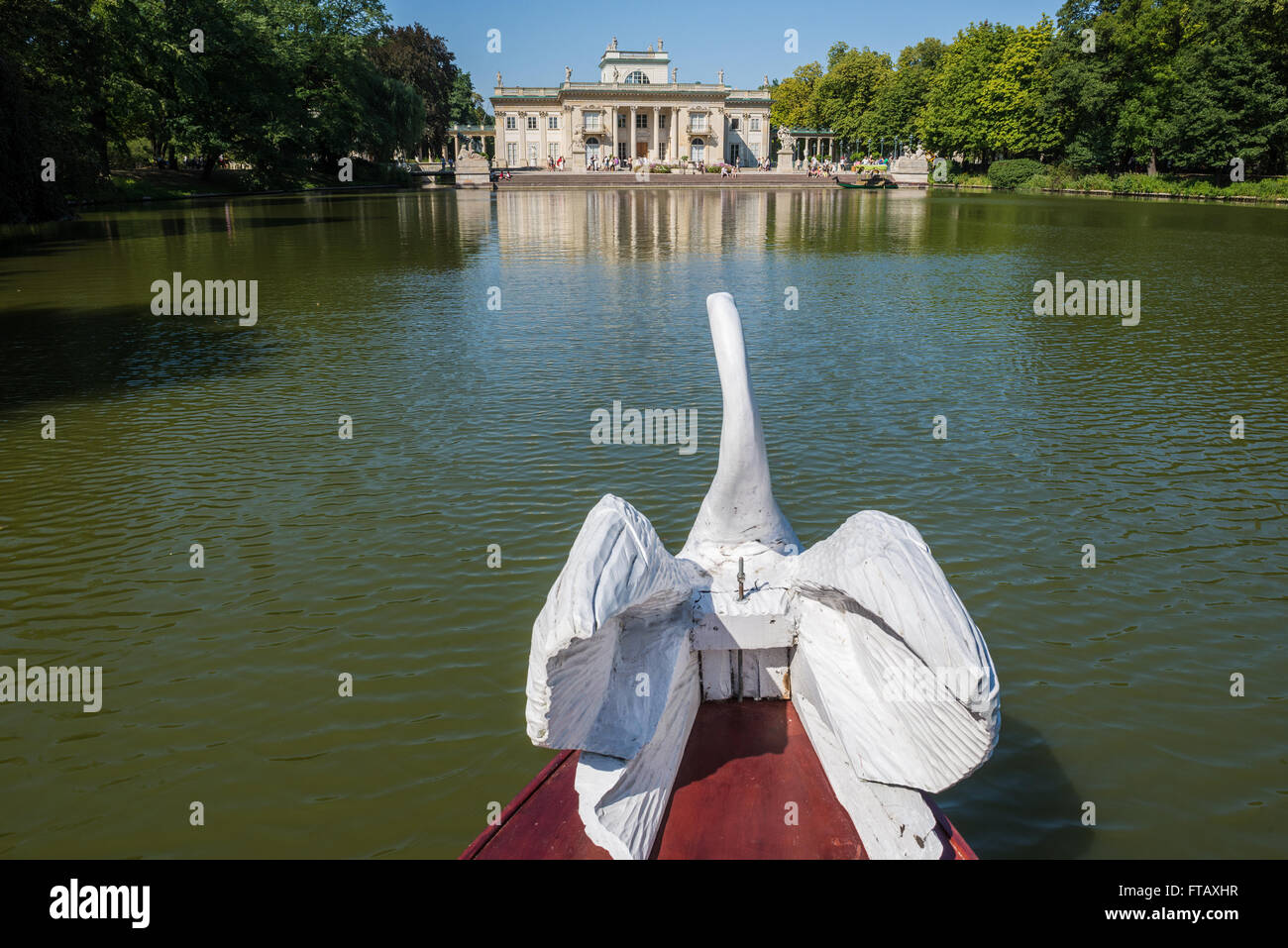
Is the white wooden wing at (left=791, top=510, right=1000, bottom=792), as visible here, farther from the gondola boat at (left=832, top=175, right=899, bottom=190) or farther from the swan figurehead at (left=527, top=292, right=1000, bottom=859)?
the gondola boat at (left=832, top=175, right=899, bottom=190)

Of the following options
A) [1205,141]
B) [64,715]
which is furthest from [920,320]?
[1205,141]

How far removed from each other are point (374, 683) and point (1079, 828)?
16.3ft

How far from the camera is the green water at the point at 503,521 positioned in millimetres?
5617

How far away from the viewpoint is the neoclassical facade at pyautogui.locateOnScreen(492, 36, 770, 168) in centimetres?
10725

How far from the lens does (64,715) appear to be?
20.8ft

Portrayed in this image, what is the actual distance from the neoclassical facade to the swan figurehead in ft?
346

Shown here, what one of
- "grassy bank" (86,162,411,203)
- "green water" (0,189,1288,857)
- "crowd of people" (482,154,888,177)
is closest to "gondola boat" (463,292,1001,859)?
"green water" (0,189,1288,857)

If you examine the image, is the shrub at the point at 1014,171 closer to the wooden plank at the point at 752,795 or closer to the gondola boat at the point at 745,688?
the gondola boat at the point at 745,688

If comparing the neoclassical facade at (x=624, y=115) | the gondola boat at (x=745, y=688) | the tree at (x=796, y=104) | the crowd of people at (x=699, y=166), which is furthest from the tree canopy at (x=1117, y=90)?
the gondola boat at (x=745, y=688)

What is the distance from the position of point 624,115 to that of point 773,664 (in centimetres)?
11603

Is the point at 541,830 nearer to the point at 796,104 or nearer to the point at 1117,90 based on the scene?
the point at 1117,90

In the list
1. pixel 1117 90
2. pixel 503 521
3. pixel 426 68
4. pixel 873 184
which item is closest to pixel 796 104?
pixel 873 184

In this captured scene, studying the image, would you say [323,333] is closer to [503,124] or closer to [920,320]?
[920,320]

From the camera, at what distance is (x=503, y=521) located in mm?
9445
